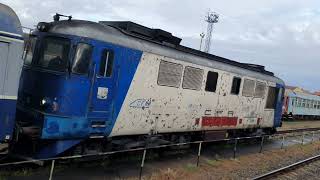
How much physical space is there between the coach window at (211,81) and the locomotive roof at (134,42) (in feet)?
0.96

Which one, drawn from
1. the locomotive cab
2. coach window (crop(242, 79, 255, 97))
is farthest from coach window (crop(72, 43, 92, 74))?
coach window (crop(242, 79, 255, 97))

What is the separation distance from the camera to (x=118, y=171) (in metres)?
13.8

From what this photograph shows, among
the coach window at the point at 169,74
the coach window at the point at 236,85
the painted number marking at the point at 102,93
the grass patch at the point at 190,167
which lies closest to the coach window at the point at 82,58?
the painted number marking at the point at 102,93

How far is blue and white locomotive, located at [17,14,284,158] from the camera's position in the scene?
12227 millimetres

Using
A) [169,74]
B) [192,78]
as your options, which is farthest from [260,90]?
[169,74]

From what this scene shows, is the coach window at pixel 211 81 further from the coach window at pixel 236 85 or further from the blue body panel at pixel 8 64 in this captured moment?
the blue body panel at pixel 8 64

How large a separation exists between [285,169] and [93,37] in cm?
818

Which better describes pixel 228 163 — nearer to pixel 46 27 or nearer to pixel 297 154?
pixel 297 154

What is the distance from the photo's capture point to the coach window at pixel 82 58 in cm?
1245

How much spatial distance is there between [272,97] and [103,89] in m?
13.8

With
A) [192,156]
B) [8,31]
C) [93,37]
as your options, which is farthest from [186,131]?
[8,31]

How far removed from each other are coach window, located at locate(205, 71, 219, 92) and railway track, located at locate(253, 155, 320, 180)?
3.74 m

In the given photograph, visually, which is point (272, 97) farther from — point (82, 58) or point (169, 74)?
point (82, 58)

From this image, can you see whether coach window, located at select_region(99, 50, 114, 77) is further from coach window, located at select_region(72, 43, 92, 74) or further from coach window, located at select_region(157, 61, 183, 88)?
coach window, located at select_region(157, 61, 183, 88)
